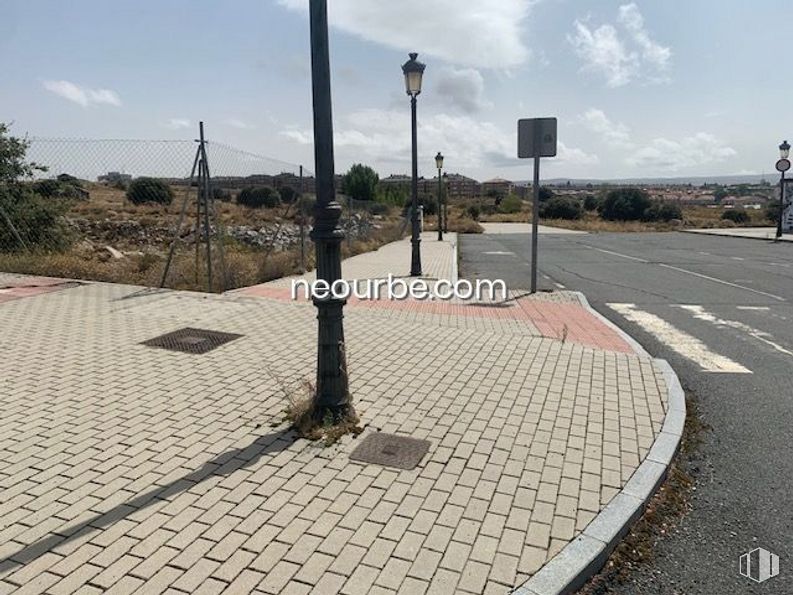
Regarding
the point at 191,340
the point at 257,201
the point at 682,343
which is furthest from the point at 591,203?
the point at 191,340

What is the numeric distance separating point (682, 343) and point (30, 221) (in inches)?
620

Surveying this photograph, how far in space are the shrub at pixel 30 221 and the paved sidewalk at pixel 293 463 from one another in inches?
345

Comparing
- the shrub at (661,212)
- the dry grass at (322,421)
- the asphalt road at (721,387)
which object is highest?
the shrub at (661,212)

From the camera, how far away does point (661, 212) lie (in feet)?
197

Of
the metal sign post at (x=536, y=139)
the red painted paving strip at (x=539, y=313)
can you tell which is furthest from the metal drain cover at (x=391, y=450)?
the metal sign post at (x=536, y=139)

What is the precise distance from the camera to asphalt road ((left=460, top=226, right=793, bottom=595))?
9.50 ft

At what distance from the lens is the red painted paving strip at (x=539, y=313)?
7352 mm

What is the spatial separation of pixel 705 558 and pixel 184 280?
10213mm

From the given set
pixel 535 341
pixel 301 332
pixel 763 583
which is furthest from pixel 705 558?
pixel 301 332

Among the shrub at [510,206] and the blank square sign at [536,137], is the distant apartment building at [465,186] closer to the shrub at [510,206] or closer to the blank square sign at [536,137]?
the shrub at [510,206]

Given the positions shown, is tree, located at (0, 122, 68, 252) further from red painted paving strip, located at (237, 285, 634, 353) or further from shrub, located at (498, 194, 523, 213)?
shrub, located at (498, 194, 523, 213)

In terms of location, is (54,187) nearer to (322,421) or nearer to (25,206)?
(25,206)

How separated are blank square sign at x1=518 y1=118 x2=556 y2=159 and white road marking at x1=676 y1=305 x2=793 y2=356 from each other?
3.70 meters

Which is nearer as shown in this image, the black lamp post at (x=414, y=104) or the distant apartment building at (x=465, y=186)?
the black lamp post at (x=414, y=104)
